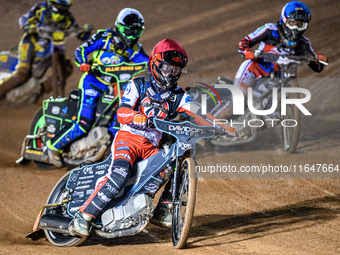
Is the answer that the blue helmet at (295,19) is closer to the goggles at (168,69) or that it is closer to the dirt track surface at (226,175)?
the dirt track surface at (226,175)

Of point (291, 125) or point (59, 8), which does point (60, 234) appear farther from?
point (59, 8)

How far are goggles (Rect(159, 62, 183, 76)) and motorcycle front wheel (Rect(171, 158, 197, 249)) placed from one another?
100cm

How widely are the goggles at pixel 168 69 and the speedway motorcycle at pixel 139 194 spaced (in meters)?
0.66

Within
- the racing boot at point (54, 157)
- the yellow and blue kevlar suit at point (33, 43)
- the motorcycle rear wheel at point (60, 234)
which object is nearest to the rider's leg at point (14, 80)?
the yellow and blue kevlar suit at point (33, 43)

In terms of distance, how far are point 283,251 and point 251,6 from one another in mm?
14626

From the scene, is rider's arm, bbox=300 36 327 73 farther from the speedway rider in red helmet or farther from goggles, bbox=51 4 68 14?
goggles, bbox=51 4 68 14

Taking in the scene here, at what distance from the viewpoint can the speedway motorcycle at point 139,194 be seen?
21.3 feet

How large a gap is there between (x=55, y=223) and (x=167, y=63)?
84.3 inches

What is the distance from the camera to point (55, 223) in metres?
6.97

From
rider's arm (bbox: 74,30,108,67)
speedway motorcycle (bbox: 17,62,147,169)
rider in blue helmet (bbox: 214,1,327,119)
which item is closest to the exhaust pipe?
speedway motorcycle (bbox: 17,62,147,169)

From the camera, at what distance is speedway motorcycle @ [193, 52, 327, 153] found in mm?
10875

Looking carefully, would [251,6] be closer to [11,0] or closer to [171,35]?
[171,35]

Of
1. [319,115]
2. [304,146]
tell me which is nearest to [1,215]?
[304,146]

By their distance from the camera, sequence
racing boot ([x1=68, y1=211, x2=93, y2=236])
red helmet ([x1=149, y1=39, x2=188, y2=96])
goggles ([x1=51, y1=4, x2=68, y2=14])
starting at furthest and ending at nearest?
goggles ([x1=51, y1=4, x2=68, y2=14]), red helmet ([x1=149, y1=39, x2=188, y2=96]), racing boot ([x1=68, y1=211, x2=93, y2=236])
